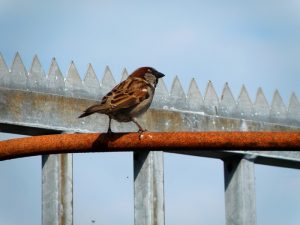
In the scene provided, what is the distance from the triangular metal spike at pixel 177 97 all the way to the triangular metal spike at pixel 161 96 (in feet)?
0.15

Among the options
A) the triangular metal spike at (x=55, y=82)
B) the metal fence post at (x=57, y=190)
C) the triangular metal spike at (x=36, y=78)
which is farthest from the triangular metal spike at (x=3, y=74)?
the metal fence post at (x=57, y=190)

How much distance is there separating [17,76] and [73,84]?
422 millimetres

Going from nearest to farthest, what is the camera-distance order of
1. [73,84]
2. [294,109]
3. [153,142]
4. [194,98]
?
[153,142] → [73,84] → [194,98] → [294,109]

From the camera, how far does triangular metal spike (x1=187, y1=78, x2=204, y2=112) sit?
344 inches

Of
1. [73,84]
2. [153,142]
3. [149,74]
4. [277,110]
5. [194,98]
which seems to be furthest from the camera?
[277,110]

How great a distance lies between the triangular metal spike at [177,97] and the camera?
865 cm

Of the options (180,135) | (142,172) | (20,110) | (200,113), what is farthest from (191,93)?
(180,135)

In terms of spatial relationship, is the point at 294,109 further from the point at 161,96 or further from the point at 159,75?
the point at 159,75

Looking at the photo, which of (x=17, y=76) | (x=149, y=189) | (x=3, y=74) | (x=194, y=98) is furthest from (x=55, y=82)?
(x=194, y=98)

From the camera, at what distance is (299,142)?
13.7 feet

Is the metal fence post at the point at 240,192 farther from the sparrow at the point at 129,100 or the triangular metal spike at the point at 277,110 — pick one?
the sparrow at the point at 129,100

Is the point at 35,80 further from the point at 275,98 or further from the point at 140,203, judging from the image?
the point at 275,98

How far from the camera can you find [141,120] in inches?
324

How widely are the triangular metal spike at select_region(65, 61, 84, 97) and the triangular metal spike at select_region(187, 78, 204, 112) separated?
912 millimetres
